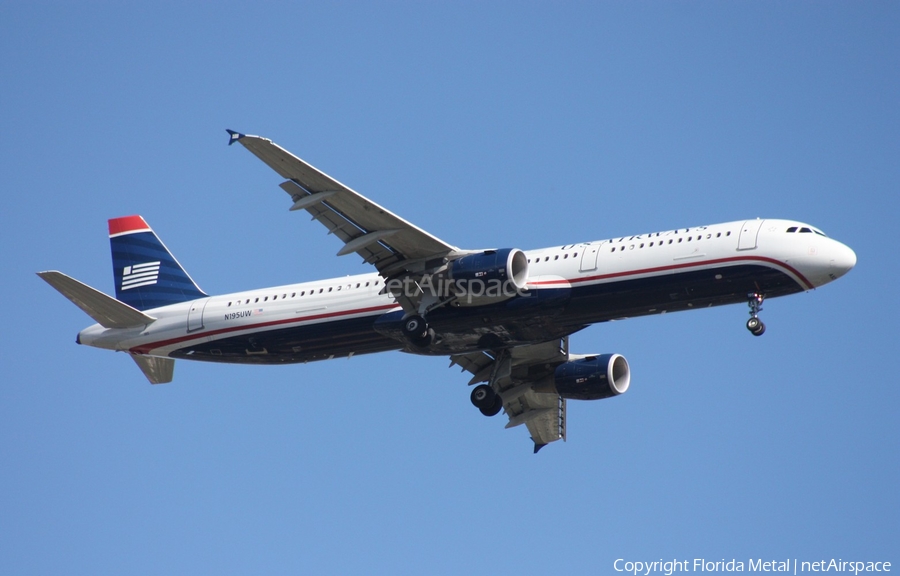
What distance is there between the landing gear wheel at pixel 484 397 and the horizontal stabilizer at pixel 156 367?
11761 mm

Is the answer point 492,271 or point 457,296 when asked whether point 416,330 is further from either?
point 492,271

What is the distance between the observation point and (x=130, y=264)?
4741 centimetres

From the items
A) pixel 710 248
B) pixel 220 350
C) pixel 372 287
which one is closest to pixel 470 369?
pixel 372 287

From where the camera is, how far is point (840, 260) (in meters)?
36.8

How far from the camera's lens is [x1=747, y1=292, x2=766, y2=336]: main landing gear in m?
37.4

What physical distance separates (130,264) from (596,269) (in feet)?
65.2

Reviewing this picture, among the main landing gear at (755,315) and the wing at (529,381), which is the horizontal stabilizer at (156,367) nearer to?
the wing at (529,381)

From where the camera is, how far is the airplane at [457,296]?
37.3 metres

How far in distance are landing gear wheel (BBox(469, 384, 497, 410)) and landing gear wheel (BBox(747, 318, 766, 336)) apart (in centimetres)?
1160

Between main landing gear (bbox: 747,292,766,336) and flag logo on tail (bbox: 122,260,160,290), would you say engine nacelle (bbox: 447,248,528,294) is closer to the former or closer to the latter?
main landing gear (bbox: 747,292,766,336)

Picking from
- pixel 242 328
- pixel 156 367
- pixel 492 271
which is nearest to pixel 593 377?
pixel 492 271

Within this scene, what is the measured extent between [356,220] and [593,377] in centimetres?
1206

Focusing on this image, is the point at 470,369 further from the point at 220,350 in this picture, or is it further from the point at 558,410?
the point at 220,350

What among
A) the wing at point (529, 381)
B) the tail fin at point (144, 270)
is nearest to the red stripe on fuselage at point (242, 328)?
the tail fin at point (144, 270)
